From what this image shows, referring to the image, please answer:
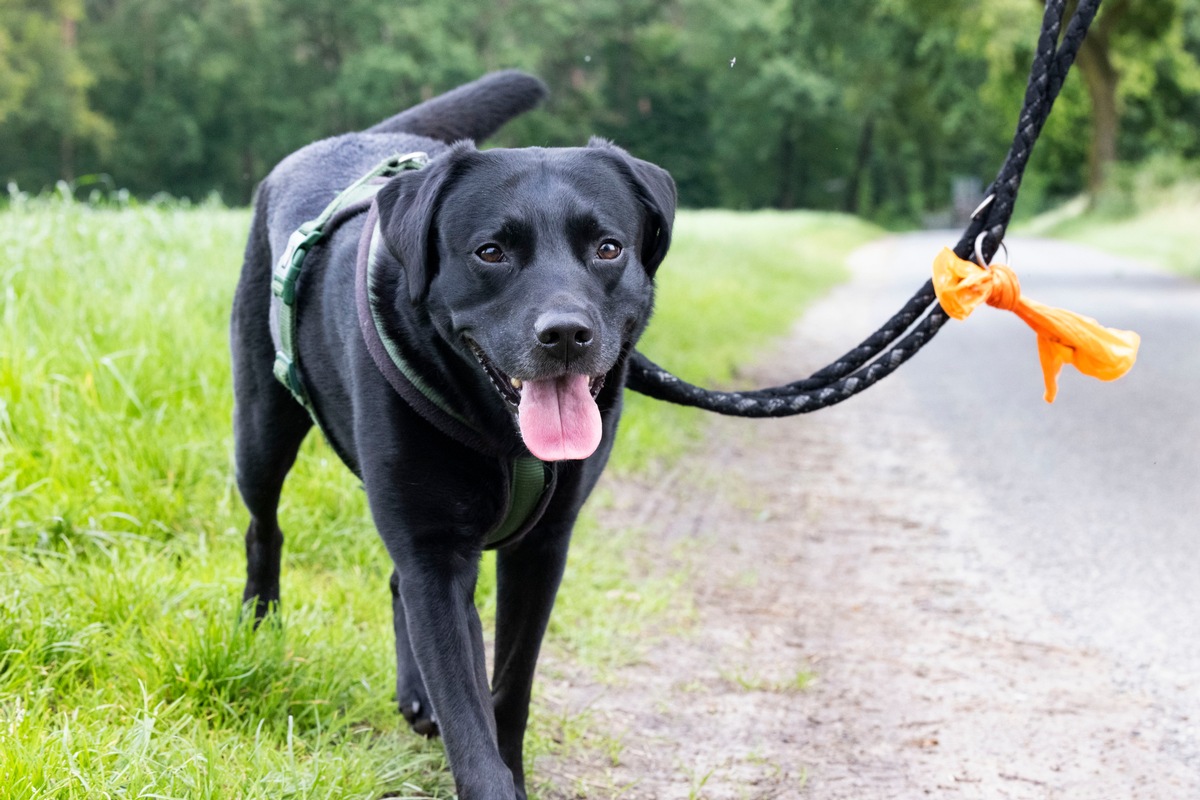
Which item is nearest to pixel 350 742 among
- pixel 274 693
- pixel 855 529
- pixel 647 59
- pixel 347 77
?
pixel 274 693

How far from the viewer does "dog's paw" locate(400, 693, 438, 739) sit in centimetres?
301

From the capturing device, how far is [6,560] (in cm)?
347

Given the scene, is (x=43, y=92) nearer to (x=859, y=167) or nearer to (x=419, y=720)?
(x=419, y=720)

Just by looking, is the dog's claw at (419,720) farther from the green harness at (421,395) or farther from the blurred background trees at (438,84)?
the blurred background trees at (438,84)

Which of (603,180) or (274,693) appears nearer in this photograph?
(603,180)

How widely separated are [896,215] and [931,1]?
52466 millimetres

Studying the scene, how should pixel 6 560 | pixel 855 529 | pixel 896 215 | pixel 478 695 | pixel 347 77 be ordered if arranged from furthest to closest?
pixel 896 215 → pixel 347 77 → pixel 855 529 → pixel 6 560 → pixel 478 695

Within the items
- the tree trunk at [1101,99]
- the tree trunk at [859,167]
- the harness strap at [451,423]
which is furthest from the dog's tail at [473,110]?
the tree trunk at [859,167]

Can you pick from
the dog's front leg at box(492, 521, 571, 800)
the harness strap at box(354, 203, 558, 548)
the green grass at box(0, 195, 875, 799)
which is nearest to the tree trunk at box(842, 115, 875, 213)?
the green grass at box(0, 195, 875, 799)

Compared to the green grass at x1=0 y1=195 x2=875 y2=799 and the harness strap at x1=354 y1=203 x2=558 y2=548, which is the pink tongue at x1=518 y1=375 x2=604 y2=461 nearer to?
the harness strap at x1=354 y1=203 x2=558 y2=548

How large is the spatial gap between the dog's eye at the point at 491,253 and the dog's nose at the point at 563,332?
0.82 ft

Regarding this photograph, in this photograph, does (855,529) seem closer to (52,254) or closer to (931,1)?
(52,254)

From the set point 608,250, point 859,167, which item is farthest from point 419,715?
point 859,167

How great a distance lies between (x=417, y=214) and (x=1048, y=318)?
160cm
